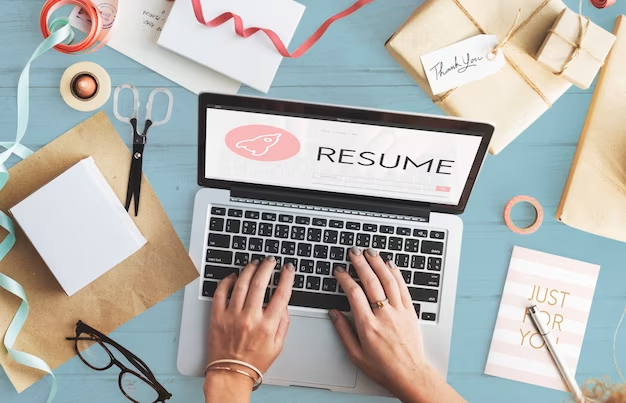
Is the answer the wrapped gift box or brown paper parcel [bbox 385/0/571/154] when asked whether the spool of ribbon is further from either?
the wrapped gift box

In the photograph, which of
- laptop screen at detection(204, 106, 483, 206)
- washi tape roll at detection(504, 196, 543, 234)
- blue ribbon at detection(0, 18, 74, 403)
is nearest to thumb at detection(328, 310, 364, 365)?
laptop screen at detection(204, 106, 483, 206)

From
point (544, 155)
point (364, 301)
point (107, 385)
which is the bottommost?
point (107, 385)

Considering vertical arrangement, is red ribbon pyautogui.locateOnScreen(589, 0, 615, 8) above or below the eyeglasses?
above

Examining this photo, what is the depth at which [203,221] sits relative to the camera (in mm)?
816

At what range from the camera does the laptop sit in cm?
78

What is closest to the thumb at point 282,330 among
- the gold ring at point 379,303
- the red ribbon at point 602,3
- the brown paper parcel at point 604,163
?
the gold ring at point 379,303

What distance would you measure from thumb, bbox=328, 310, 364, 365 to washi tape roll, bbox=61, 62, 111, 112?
473 mm

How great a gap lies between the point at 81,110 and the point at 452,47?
564 mm

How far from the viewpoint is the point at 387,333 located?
0.82 meters

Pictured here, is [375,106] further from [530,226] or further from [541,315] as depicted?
[541,315]

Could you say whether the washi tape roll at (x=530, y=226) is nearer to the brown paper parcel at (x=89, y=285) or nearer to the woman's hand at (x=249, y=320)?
the woman's hand at (x=249, y=320)

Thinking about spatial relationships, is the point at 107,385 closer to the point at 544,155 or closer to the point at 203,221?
the point at 203,221

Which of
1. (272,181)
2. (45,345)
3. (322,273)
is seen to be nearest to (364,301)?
(322,273)

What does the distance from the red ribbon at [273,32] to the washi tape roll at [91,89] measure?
0.17m
